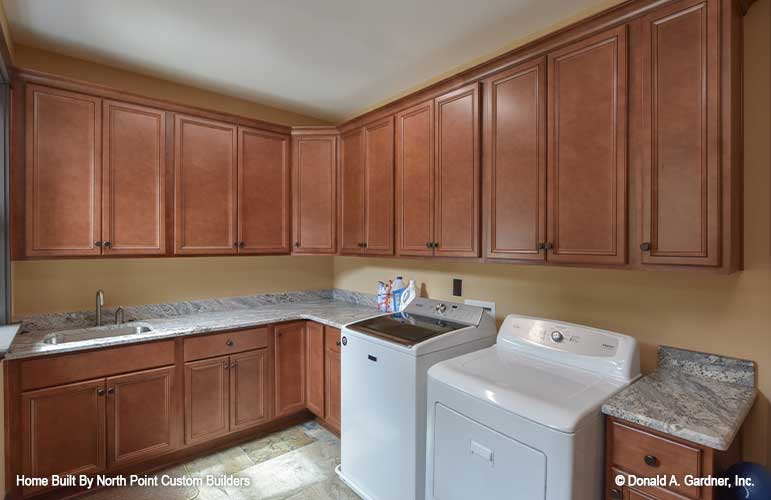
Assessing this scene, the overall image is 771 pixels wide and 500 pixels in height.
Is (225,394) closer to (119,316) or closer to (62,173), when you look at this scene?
(119,316)

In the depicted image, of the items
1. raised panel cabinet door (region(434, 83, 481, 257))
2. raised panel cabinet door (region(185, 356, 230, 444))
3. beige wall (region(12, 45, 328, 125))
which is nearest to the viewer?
raised panel cabinet door (region(434, 83, 481, 257))

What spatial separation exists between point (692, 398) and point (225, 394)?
2662mm

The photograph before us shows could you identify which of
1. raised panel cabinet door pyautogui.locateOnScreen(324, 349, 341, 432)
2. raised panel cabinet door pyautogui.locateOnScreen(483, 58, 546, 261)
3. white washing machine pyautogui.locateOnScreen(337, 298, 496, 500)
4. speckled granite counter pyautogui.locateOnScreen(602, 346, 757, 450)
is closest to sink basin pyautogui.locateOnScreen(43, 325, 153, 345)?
raised panel cabinet door pyautogui.locateOnScreen(324, 349, 341, 432)

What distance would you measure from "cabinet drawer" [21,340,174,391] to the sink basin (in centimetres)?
18

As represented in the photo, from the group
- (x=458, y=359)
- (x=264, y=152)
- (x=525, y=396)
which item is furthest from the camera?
(x=264, y=152)

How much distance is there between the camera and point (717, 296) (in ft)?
5.30

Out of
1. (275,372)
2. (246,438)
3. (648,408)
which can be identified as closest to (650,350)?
(648,408)

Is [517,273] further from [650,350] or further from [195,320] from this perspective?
[195,320]

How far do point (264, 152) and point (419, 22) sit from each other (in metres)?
1.61

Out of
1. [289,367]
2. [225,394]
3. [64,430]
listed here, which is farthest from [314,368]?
[64,430]

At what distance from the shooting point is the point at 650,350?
1794mm

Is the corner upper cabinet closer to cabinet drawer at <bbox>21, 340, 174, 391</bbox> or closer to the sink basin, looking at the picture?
cabinet drawer at <bbox>21, 340, 174, 391</bbox>

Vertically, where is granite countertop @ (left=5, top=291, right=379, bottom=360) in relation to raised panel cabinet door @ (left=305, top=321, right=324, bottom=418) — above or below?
above

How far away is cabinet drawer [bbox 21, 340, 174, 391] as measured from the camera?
2.05 metres
